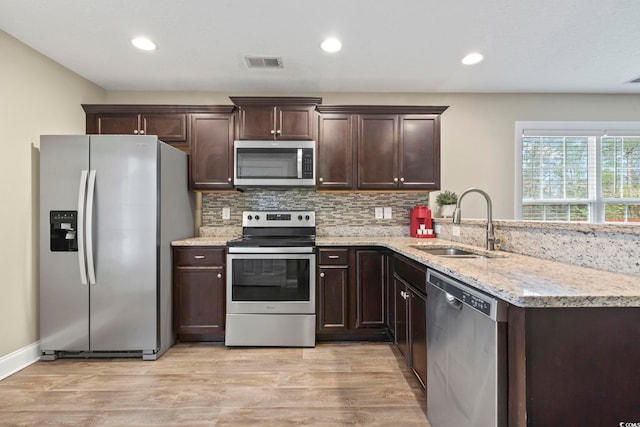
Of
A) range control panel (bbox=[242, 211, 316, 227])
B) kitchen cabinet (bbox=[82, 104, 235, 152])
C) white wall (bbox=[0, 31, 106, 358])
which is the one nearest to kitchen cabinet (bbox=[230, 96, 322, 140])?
kitchen cabinet (bbox=[82, 104, 235, 152])

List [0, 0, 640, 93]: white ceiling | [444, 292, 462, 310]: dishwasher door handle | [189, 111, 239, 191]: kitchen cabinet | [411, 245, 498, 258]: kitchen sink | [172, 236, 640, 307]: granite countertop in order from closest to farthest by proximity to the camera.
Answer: [172, 236, 640, 307]: granite countertop, [444, 292, 462, 310]: dishwasher door handle, [0, 0, 640, 93]: white ceiling, [411, 245, 498, 258]: kitchen sink, [189, 111, 239, 191]: kitchen cabinet

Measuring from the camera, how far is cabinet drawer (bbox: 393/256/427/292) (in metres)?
1.89

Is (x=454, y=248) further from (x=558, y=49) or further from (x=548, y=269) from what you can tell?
(x=558, y=49)

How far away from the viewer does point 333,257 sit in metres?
2.88

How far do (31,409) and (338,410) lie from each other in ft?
6.11

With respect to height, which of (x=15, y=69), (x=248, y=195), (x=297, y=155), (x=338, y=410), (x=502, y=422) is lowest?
(x=338, y=410)

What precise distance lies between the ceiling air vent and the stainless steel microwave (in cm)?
69

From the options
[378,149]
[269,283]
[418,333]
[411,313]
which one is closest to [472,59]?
[378,149]

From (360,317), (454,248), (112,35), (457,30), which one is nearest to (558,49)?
(457,30)

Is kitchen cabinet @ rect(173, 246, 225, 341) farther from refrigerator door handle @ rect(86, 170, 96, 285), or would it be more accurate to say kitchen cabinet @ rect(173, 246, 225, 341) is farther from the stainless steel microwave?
the stainless steel microwave

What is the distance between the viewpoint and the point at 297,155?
3049mm

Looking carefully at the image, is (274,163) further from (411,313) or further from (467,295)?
(467,295)

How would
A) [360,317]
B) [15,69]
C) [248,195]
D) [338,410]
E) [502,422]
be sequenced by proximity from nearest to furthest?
[502,422], [338,410], [15,69], [360,317], [248,195]

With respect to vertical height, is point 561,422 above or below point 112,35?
below
